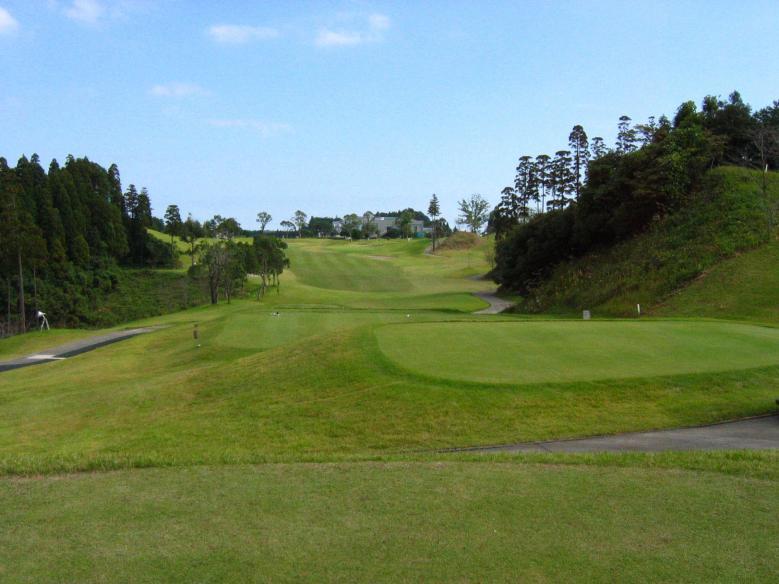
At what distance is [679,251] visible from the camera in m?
36.5

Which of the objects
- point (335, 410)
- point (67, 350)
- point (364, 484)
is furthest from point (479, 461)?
point (67, 350)

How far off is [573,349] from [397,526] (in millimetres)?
10149

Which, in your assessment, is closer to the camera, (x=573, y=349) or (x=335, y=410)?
(x=335, y=410)

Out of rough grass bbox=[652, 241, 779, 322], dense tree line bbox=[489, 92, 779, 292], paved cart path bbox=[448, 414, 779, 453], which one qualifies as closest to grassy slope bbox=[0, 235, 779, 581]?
paved cart path bbox=[448, 414, 779, 453]

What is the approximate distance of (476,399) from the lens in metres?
12.0

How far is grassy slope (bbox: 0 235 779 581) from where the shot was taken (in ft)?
16.8

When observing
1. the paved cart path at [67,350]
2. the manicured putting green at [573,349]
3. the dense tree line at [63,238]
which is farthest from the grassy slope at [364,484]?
the dense tree line at [63,238]

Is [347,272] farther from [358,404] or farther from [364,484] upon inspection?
[364,484]

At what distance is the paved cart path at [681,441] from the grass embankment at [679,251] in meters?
20.4

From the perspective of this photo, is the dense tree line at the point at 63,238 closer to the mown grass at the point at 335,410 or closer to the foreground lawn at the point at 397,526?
the mown grass at the point at 335,410

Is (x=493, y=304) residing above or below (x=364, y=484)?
below

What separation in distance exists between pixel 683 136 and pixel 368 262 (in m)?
64.4

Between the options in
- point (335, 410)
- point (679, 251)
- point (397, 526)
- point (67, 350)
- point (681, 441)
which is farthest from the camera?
point (679, 251)

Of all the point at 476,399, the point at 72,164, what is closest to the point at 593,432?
the point at 476,399
